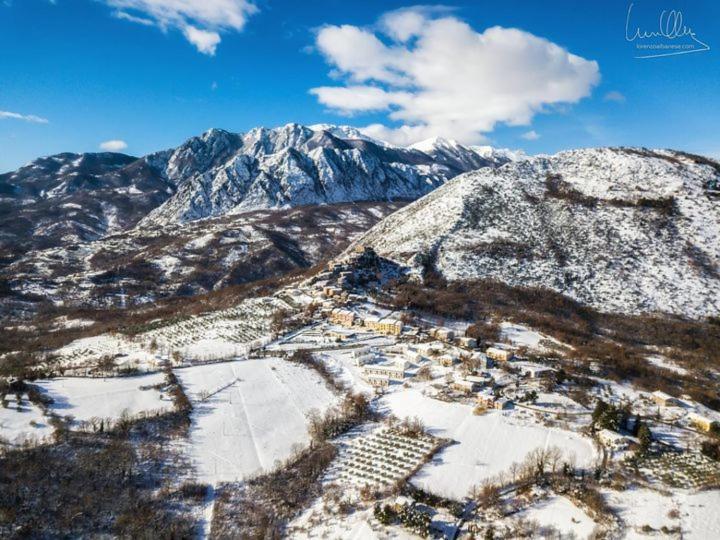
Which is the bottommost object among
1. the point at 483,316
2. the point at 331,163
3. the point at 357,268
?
the point at 483,316

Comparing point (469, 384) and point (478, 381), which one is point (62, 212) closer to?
point (469, 384)

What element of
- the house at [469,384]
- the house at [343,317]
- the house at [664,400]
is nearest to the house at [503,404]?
the house at [469,384]

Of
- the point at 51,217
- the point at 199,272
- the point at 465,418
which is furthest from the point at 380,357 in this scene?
the point at 51,217

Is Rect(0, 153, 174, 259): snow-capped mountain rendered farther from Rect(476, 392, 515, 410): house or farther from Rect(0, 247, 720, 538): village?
Rect(476, 392, 515, 410): house

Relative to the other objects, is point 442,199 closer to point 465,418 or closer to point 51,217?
point 465,418

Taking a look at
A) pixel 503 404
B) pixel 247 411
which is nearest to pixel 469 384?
pixel 503 404

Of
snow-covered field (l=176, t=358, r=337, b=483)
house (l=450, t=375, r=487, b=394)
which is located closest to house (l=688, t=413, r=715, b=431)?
house (l=450, t=375, r=487, b=394)

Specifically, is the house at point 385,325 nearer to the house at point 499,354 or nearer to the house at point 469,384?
the house at point 499,354
